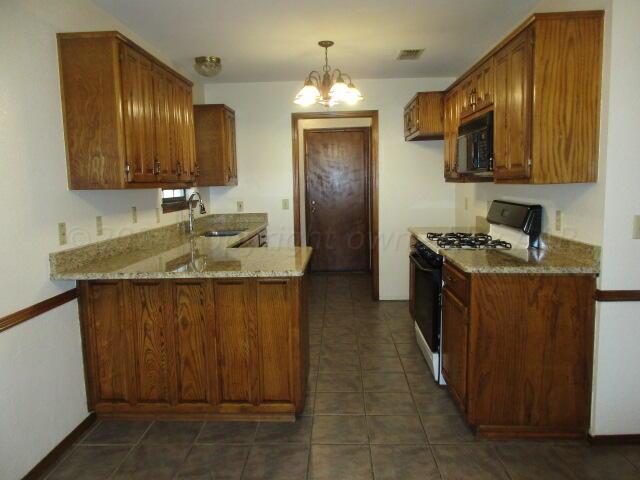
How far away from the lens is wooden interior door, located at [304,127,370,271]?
669 centimetres

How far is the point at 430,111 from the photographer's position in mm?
4301

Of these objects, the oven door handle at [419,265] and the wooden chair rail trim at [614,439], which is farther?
the oven door handle at [419,265]

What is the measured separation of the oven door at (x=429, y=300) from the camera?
307 centimetres

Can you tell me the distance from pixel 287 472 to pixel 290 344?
64 centimetres

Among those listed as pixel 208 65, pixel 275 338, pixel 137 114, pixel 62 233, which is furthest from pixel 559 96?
pixel 208 65

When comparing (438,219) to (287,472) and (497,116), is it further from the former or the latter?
(287,472)

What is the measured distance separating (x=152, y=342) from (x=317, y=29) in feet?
7.82

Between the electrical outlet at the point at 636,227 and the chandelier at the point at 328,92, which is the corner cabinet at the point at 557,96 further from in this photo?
the chandelier at the point at 328,92

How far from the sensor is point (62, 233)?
2504 mm

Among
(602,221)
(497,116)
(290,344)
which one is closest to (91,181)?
(290,344)

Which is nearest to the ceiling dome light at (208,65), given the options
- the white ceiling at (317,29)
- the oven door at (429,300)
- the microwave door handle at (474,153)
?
the white ceiling at (317,29)

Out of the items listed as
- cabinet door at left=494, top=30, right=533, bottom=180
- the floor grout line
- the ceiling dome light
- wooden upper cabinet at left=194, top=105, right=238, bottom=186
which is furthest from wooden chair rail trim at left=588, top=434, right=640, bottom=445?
the ceiling dome light

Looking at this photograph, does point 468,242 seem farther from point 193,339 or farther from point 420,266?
point 193,339

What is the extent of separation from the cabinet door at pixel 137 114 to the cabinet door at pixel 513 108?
6.89ft
